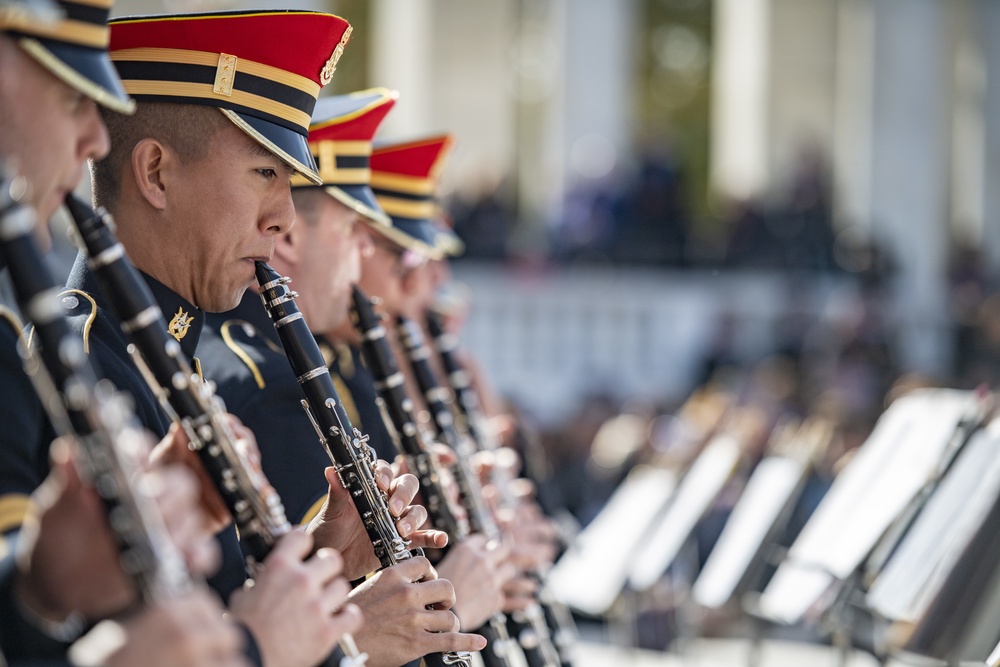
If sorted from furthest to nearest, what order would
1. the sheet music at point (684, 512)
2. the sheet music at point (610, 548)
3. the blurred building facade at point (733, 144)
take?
1. the blurred building facade at point (733, 144)
2. the sheet music at point (610, 548)
3. the sheet music at point (684, 512)

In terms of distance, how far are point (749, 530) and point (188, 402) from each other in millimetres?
4015

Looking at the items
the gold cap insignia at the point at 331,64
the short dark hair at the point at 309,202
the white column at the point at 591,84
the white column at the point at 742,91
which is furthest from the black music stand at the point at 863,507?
the white column at the point at 742,91

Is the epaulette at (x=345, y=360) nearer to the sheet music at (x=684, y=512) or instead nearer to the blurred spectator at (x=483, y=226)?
the sheet music at (x=684, y=512)

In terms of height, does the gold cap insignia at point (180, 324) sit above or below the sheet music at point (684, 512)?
above

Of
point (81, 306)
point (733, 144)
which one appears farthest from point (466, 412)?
point (733, 144)

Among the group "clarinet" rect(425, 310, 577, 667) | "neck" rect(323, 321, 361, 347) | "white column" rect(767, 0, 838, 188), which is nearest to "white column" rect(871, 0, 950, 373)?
"white column" rect(767, 0, 838, 188)

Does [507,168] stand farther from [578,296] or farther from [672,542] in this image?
[672,542]

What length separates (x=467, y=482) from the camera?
4.05 m

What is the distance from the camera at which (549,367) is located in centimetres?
1441

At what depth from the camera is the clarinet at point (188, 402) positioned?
226 cm

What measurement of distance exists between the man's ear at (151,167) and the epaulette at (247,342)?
23.4 inches

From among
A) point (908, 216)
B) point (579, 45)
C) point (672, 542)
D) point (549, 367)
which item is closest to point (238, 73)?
point (672, 542)

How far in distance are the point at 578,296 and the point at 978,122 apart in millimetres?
9523

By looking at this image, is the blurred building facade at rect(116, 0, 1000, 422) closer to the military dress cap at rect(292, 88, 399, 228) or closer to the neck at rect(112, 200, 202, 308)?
the military dress cap at rect(292, 88, 399, 228)
